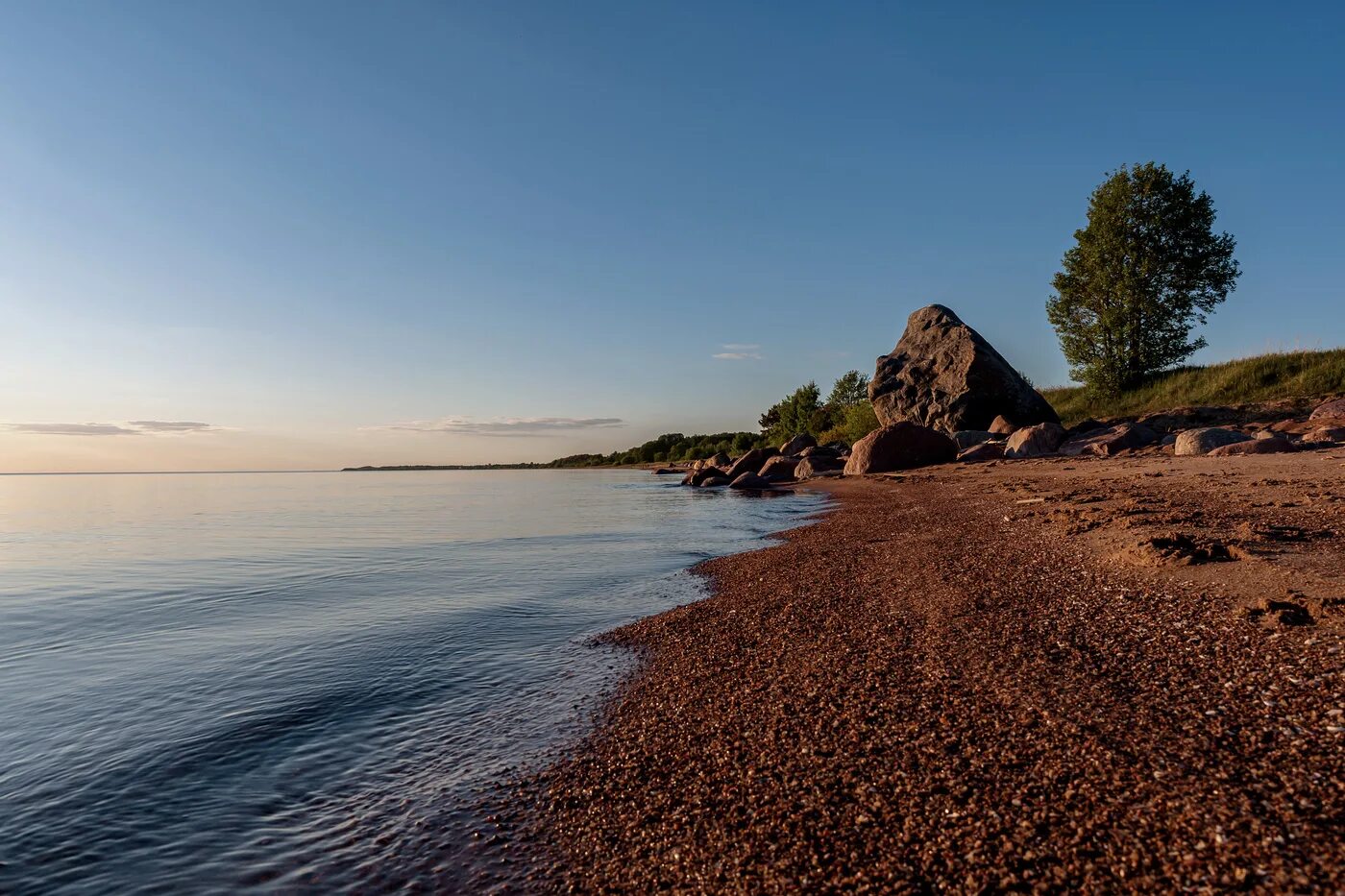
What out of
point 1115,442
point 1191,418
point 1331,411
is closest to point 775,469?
point 1115,442

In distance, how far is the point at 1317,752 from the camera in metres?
3.56

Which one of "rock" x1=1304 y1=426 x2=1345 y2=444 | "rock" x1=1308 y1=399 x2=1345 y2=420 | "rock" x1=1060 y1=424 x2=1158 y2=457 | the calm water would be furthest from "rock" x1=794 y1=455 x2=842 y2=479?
the calm water

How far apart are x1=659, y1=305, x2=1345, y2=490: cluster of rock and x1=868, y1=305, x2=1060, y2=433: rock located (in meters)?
0.05

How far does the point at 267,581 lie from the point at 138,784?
10343 mm

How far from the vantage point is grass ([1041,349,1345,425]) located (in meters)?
28.6

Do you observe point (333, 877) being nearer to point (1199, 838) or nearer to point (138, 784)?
point (138, 784)

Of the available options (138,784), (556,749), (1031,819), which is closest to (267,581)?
(138,784)

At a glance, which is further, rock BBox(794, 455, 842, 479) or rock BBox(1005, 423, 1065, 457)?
rock BBox(794, 455, 842, 479)

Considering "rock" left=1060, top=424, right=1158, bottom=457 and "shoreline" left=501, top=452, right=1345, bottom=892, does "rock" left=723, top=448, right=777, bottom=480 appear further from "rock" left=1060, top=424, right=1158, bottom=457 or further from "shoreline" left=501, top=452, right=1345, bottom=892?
"shoreline" left=501, top=452, right=1345, bottom=892

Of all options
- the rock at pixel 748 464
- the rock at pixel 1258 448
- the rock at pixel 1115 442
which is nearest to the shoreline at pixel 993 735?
the rock at pixel 1258 448

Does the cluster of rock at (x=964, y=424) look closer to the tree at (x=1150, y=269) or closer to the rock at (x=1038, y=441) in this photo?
the rock at (x=1038, y=441)

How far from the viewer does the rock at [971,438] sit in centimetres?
3269

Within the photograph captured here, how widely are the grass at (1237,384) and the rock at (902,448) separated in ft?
32.6

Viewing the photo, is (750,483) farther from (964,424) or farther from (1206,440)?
(1206,440)
